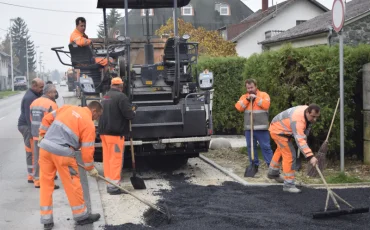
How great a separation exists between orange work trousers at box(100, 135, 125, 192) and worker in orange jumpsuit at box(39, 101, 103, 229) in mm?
1687

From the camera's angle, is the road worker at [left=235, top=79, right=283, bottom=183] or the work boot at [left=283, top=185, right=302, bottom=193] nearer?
the work boot at [left=283, top=185, right=302, bottom=193]

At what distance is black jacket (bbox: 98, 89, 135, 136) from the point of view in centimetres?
773

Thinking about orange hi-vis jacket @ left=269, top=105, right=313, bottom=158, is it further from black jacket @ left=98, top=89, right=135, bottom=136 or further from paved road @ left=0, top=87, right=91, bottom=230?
paved road @ left=0, top=87, right=91, bottom=230

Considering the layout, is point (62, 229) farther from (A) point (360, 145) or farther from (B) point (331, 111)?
(A) point (360, 145)

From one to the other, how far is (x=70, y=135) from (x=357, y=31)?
59.5ft

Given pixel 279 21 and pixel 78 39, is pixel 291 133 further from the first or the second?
pixel 279 21

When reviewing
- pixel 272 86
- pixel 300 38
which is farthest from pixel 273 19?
pixel 272 86

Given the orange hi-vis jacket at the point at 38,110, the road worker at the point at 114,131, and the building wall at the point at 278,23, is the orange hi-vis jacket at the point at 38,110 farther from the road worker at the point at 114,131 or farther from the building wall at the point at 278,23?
the building wall at the point at 278,23

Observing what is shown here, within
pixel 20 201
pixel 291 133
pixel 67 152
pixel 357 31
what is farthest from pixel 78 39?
pixel 357 31

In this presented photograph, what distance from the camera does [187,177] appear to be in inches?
351

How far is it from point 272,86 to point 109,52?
131 inches

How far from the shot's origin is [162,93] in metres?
9.40

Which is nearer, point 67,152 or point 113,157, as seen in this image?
point 67,152

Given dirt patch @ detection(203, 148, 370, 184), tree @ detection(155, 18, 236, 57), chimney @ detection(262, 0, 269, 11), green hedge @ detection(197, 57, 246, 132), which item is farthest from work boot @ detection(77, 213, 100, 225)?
chimney @ detection(262, 0, 269, 11)
